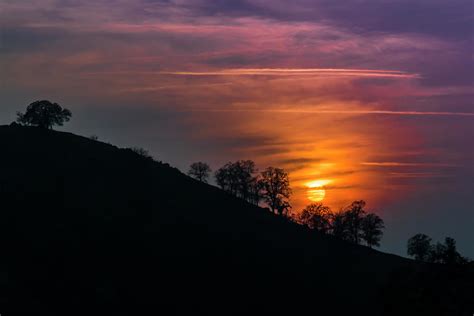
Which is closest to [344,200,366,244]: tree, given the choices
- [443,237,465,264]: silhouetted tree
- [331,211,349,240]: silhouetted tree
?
[331,211,349,240]: silhouetted tree

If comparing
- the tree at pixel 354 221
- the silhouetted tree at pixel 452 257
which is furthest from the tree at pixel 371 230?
the silhouetted tree at pixel 452 257

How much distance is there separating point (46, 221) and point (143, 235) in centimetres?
1795

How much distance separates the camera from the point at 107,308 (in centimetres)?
10000

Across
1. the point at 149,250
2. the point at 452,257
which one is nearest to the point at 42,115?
the point at 149,250

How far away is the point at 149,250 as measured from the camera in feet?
408

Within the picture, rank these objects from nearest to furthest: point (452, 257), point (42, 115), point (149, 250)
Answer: point (452, 257)
point (149, 250)
point (42, 115)

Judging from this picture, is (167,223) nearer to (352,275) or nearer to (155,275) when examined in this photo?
(155,275)

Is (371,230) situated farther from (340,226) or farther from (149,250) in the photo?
(149,250)

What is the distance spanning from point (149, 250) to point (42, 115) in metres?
72.4

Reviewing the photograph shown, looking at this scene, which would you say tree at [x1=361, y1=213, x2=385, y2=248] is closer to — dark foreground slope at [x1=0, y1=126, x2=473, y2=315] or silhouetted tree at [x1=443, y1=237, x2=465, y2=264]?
dark foreground slope at [x1=0, y1=126, x2=473, y2=315]

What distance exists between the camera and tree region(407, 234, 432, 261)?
17507 centimetres

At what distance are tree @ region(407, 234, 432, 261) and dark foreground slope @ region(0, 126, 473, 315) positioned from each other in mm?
10650

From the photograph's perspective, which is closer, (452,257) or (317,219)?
(452,257)

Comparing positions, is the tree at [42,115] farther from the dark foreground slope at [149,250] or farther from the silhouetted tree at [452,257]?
the silhouetted tree at [452,257]
